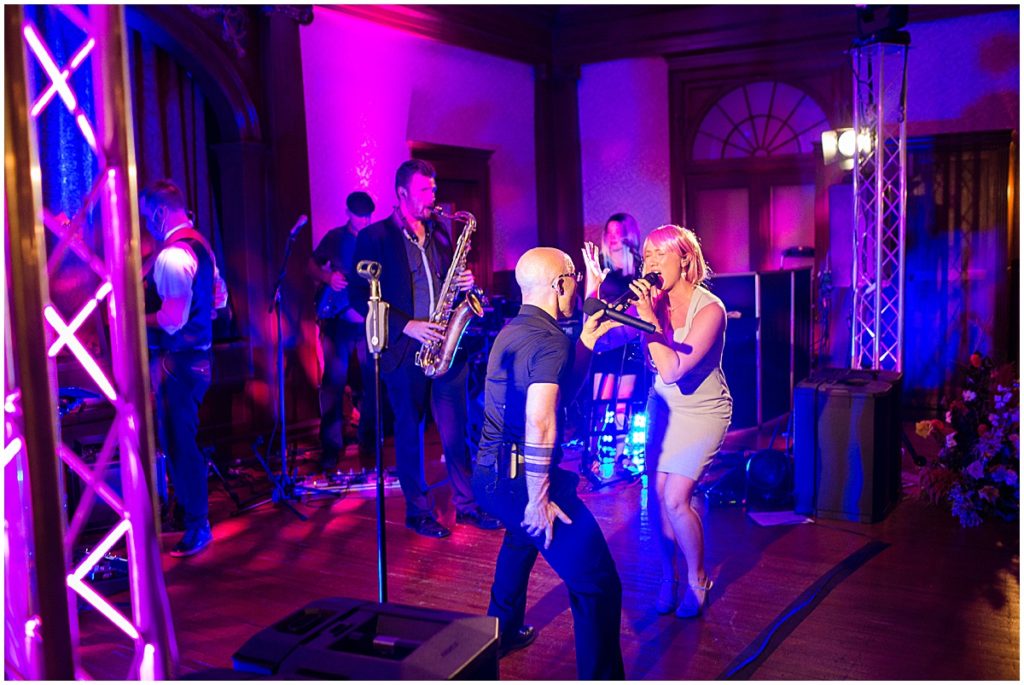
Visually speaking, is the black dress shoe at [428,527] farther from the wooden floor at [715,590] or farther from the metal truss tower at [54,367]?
the metal truss tower at [54,367]

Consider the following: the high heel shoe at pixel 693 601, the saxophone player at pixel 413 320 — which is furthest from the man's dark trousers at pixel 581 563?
the saxophone player at pixel 413 320

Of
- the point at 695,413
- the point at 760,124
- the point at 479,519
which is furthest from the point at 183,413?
Answer: the point at 760,124

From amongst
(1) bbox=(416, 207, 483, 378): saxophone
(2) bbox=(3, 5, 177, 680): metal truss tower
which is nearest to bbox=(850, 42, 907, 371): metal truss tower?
(1) bbox=(416, 207, 483, 378): saxophone

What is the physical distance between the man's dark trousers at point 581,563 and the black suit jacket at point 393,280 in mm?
2001

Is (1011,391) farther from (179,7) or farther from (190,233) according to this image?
(179,7)

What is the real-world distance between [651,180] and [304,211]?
167 inches

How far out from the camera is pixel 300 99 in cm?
746

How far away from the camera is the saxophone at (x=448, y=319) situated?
182 inches

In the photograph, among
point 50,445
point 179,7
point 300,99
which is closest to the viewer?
point 50,445

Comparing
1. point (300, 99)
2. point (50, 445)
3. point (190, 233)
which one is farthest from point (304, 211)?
point (50, 445)

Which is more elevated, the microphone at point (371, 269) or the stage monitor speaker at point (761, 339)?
the microphone at point (371, 269)

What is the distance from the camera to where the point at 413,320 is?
4992 mm

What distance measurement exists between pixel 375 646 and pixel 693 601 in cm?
200

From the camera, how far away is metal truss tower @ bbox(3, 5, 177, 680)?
82.1 inches
